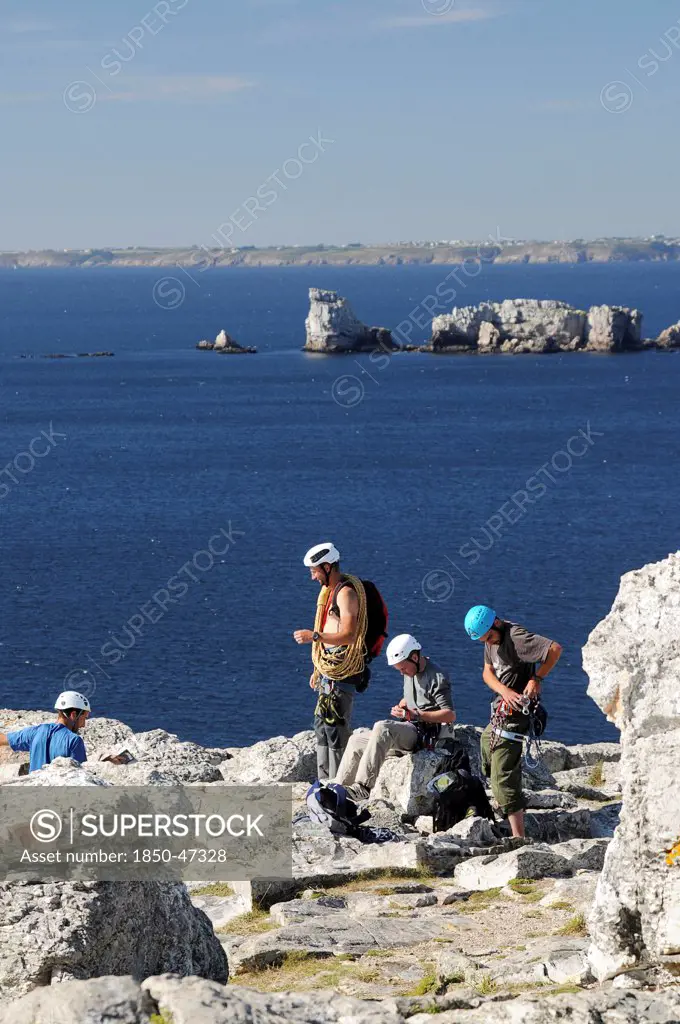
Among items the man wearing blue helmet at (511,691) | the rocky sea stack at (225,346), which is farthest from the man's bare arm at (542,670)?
the rocky sea stack at (225,346)

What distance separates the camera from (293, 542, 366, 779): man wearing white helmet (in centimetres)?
1327

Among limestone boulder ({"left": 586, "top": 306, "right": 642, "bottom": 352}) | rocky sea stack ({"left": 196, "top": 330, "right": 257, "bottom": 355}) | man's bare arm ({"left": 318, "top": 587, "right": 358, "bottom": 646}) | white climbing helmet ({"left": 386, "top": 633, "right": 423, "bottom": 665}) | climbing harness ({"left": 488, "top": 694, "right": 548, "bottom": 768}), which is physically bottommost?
climbing harness ({"left": 488, "top": 694, "right": 548, "bottom": 768})

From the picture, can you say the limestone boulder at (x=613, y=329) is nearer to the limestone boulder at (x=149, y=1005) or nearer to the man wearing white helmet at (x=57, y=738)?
the man wearing white helmet at (x=57, y=738)

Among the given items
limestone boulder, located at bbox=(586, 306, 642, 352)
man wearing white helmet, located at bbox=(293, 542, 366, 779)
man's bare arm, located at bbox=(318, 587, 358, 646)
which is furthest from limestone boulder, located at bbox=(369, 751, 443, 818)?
limestone boulder, located at bbox=(586, 306, 642, 352)

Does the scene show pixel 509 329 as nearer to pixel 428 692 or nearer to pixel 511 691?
pixel 428 692

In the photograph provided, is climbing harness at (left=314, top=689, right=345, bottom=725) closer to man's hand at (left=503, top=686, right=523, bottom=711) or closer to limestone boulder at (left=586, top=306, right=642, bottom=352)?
man's hand at (left=503, top=686, right=523, bottom=711)

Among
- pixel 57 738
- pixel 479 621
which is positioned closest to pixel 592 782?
pixel 479 621

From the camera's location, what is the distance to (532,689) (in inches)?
477

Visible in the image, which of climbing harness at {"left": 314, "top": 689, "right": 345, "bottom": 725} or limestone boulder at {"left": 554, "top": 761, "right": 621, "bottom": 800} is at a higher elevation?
climbing harness at {"left": 314, "top": 689, "right": 345, "bottom": 725}

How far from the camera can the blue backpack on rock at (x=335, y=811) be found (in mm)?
12047

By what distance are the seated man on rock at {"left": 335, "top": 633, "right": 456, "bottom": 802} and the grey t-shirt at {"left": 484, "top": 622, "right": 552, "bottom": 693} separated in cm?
84

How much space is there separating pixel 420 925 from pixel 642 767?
257 cm

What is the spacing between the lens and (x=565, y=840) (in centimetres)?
1269

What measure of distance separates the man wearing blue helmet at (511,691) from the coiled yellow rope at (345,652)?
155 centimetres
